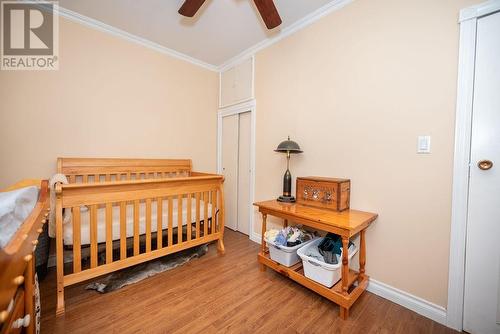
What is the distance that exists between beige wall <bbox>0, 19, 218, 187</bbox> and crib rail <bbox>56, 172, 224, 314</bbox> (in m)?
0.79

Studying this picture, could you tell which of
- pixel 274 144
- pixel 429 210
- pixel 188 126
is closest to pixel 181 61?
pixel 188 126

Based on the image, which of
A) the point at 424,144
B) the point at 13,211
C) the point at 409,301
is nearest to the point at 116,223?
the point at 13,211

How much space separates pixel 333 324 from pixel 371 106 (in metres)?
1.64

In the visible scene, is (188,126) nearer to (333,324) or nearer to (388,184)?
(388,184)

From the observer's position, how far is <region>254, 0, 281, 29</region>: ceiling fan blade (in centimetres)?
151

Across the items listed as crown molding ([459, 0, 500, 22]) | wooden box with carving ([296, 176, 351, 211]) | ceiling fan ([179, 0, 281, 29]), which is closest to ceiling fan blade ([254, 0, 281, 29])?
ceiling fan ([179, 0, 281, 29])

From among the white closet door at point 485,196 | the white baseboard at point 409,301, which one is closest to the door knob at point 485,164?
the white closet door at point 485,196

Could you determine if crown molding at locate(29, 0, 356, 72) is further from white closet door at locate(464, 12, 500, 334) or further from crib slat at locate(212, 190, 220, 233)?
crib slat at locate(212, 190, 220, 233)

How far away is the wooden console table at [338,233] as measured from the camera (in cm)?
143

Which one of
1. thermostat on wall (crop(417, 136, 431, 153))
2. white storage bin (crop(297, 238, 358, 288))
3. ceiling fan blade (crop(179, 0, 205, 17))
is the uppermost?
ceiling fan blade (crop(179, 0, 205, 17))

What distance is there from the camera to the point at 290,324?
139cm

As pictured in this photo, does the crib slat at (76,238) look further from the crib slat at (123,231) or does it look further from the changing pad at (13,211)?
the changing pad at (13,211)

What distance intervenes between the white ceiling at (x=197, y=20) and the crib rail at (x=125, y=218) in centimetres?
166

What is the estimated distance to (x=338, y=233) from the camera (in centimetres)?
144
